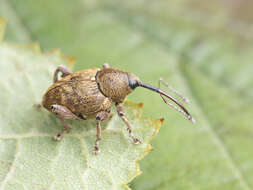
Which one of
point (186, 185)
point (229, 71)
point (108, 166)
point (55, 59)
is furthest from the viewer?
point (229, 71)

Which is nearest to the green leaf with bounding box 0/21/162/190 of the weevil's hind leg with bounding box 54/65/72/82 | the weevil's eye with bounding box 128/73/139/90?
the weevil's hind leg with bounding box 54/65/72/82

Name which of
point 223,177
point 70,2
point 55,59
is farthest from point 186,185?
point 70,2

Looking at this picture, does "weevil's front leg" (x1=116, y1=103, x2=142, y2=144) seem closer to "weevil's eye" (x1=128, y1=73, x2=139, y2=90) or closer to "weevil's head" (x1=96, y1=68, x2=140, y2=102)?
"weevil's head" (x1=96, y1=68, x2=140, y2=102)

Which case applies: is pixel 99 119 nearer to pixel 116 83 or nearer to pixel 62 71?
pixel 116 83

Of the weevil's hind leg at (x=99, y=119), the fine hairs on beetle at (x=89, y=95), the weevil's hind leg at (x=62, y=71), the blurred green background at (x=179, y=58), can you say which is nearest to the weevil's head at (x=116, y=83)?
the fine hairs on beetle at (x=89, y=95)

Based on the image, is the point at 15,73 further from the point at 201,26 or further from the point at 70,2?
the point at 201,26

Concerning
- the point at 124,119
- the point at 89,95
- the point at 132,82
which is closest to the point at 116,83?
the point at 132,82

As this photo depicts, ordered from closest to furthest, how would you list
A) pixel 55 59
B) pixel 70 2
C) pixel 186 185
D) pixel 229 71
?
1. pixel 186 185
2. pixel 55 59
3. pixel 229 71
4. pixel 70 2

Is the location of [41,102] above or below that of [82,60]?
below

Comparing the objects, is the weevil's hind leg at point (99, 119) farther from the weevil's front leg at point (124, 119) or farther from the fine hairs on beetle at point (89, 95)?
the weevil's front leg at point (124, 119)
